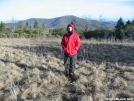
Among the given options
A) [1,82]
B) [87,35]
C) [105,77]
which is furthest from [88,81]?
[87,35]

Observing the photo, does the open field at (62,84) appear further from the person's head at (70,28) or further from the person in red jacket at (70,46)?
the person's head at (70,28)

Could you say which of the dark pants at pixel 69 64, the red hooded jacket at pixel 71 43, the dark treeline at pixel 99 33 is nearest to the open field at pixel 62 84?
the dark pants at pixel 69 64

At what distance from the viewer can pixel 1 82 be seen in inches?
257

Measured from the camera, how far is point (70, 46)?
687 cm

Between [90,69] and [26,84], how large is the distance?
270cm

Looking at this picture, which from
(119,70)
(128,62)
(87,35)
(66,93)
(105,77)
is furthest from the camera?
(87,35)

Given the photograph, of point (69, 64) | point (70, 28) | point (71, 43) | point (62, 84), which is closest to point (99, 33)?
point (69, 64)

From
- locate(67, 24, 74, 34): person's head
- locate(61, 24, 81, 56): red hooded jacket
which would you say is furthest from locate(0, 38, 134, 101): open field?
locate(67, 24, 74, 34): person's head

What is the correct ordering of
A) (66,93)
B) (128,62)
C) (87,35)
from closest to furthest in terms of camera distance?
1. (66,93)
2. (128,62)
3. (87,35)

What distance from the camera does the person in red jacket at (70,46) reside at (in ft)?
22.3

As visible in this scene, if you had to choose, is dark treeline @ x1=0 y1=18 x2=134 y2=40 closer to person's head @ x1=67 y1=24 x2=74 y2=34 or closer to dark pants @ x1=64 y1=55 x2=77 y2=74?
dark pants @ x1=64 y1=55 x2=77 y2=74

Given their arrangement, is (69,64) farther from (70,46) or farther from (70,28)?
(70,28)

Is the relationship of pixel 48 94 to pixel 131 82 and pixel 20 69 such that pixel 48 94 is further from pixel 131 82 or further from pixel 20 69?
pixel 20 69

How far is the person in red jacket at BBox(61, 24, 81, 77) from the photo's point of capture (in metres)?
6.81
